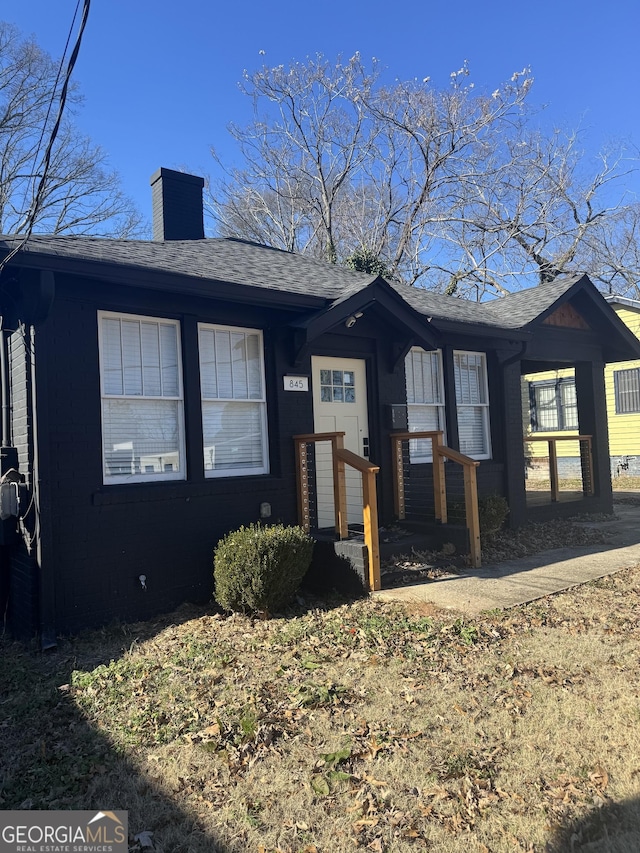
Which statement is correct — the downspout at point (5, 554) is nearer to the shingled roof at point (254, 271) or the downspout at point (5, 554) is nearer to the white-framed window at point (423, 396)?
the shingled roof at point (254, 271)

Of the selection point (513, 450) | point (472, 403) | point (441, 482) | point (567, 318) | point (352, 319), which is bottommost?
point (441, 482)

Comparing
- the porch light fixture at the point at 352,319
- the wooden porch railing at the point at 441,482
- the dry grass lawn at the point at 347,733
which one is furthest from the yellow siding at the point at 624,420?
the dry grass lawn at the point at 347,733

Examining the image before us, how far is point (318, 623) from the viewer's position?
5914mm

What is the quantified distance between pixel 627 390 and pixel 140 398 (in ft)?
53.7

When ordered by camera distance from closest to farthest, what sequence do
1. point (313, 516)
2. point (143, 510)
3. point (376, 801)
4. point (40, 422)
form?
point (376, 801), point (40, 422), point (143, 510), point (313, 516)

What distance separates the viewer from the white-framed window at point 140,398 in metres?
6.75

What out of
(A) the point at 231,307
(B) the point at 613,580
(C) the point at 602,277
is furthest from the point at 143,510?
(C) the point at 602,277

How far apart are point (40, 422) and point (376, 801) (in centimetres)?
452

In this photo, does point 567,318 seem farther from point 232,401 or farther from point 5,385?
point 5,385

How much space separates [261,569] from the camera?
618cm

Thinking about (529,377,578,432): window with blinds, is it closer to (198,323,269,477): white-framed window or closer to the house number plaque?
the house number plaque

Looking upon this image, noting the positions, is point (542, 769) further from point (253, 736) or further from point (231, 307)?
point (231, 307)

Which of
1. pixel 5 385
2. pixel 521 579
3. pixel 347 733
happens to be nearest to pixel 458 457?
pixel 521 579

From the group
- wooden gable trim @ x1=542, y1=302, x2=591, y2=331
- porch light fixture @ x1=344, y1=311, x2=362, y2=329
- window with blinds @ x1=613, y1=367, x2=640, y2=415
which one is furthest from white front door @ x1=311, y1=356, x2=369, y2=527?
window with blinds @ x1=613, y1=367, x2=640, y2=415
